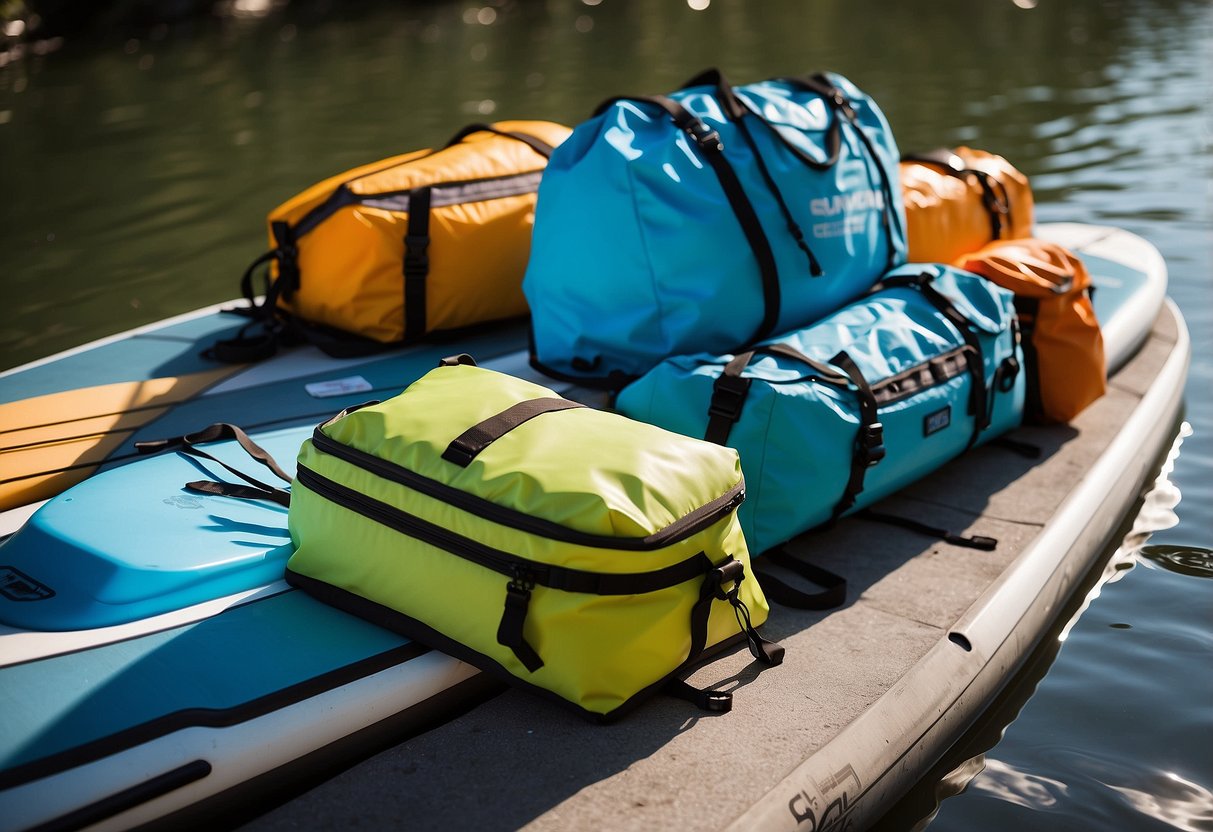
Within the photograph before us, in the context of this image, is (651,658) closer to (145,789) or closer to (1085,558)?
(145,789)

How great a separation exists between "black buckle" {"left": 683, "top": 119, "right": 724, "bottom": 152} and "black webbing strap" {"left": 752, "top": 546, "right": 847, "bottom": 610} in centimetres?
111

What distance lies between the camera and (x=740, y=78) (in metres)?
11.9

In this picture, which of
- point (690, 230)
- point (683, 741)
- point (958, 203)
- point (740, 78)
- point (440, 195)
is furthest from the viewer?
point (740, 78)

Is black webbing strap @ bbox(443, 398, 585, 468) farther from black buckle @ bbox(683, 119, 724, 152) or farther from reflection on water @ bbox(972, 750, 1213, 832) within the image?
reflection on water @ bbox(972, 750, 1213, 832)

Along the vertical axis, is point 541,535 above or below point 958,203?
above

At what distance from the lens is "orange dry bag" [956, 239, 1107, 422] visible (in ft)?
11.2

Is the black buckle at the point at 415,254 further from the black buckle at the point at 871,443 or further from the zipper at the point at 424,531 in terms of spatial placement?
the black buckle at the point at 871,443

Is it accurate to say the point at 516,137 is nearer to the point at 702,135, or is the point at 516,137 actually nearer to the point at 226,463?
the point at 702,135

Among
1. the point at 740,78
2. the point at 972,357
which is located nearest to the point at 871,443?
the point at 972,357

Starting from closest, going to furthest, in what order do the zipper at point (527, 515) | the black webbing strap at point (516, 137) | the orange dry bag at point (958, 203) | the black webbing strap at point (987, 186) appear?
the zipper at point (527, 515), the orange dry bag at point (958, 203), the black webbing strap at point (516, 137), the black webbing strap at point (987, 186)

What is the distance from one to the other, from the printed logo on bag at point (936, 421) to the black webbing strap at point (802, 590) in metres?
0.50

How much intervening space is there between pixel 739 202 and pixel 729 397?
0.64 meters

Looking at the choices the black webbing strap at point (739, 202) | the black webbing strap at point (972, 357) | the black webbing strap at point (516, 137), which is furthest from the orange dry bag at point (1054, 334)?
the black webbing strap at point (516, 137)

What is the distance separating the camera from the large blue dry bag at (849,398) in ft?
8.48
